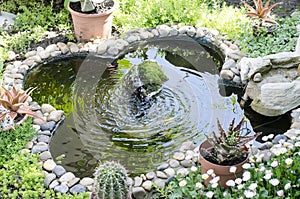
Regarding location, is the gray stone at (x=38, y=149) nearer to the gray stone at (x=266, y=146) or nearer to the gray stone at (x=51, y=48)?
the gray stone at (x=51, y=48)

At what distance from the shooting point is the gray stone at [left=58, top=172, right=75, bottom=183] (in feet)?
15.7

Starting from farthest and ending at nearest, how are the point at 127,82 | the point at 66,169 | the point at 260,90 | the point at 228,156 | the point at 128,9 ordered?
1. the point at 128,9
2. the point at 127,82
3. the point at 260,90
4. the point at 66,169
5. the point at 228,156

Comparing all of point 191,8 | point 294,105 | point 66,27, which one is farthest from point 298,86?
point 66,27

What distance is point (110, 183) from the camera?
13.5ft

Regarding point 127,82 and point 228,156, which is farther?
point 127,82

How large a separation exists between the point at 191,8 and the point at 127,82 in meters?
1.75

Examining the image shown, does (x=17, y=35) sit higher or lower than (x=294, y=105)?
lower

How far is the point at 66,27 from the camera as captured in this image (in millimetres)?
7352

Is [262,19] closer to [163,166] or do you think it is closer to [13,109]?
[163,166]

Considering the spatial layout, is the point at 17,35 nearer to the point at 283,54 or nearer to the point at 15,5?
the point at 15,5

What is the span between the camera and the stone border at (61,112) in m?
4.74

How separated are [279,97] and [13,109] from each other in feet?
9.51

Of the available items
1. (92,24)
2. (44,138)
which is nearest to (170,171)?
(44,138)

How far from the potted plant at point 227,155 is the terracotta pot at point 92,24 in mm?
3099
